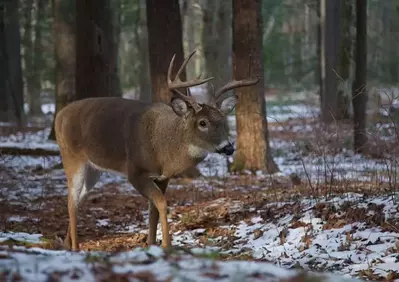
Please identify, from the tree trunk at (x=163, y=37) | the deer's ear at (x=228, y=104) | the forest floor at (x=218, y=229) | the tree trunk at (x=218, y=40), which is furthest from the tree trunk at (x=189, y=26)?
the deer's ear at (x=228, y=104)

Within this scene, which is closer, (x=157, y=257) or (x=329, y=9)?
(x=157, y=257)

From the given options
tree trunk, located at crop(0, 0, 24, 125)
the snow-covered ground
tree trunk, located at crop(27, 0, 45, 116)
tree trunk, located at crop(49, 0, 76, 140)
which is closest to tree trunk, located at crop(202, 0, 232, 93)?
tree trunk, located at crop(0, 0, 24, 125)

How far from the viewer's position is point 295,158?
19.2 meters

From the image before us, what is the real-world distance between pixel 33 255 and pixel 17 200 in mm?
7933

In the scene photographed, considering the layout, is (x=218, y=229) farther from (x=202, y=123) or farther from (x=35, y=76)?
(x=35, y=76)

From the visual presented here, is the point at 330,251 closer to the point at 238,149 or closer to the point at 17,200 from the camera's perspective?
the point at 17,200

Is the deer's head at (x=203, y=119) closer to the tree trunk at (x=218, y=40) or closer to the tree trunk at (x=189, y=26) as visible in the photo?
the tree trunk at (x=218, y=40)

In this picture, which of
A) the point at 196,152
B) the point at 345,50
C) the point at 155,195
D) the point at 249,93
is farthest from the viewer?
the point at 345,50

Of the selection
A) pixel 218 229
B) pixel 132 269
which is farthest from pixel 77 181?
pixel 132 269

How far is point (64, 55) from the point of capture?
20812mm

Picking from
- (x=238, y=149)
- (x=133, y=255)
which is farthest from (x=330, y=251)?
(x=238, y=149)

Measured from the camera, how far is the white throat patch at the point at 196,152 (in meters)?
9.18

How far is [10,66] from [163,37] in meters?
15.3

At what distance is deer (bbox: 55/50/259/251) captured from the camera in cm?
909
